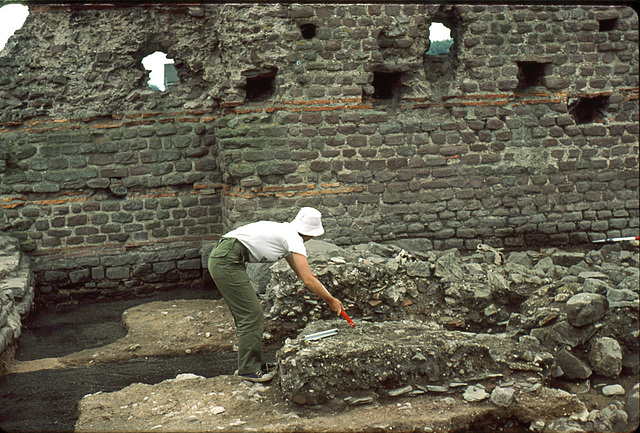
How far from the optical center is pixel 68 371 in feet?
16.8

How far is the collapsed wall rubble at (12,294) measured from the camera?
17.4 feet

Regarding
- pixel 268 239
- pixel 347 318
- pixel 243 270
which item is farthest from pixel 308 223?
pixel 347 318

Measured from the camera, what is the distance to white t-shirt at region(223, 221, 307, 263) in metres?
4.45

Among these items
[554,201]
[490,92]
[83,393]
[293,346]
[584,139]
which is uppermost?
[490,92]

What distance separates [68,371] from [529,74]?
6.63m

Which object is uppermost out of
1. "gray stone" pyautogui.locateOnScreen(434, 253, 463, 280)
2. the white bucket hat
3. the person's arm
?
the white bucket hat

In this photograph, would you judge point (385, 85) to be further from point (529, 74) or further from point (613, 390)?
point (613, 390)

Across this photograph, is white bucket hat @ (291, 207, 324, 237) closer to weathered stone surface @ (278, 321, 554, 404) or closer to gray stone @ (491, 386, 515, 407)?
weathered stone surface @ (278, 321, 554, 404)

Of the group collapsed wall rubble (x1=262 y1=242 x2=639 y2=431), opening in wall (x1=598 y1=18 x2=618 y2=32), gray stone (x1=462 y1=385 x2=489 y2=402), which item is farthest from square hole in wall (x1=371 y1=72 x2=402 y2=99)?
gray stone (x1=462 y1=385 x2=489 y2=402)

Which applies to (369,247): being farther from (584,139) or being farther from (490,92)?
(584,139)

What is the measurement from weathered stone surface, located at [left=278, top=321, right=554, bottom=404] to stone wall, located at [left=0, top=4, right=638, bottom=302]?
300cm

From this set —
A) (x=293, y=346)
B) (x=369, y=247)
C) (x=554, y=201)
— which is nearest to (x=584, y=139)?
(x=554, y=201)

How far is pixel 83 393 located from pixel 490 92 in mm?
5825

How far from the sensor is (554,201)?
25.0 ft
